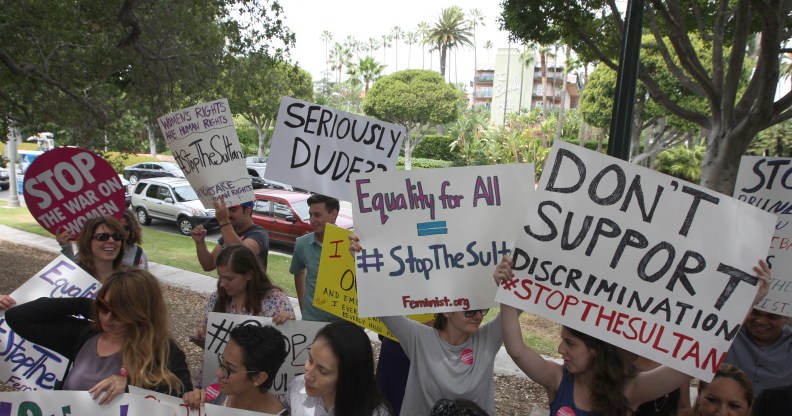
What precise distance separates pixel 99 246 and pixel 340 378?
202cm

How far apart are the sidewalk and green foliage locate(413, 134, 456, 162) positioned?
32.3 m

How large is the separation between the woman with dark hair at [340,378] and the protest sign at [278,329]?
98 cm

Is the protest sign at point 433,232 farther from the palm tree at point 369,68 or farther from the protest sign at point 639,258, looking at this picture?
the palm tree at point 369,68

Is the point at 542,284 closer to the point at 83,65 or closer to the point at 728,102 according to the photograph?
the point at 728,102

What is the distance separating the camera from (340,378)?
239cm

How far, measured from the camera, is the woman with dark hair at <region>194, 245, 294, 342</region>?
344 centimetres

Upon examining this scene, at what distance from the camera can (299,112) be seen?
15.1ft

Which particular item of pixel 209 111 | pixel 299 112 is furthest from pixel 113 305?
pixel 209 111

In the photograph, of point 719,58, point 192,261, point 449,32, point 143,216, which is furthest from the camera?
point 449,32

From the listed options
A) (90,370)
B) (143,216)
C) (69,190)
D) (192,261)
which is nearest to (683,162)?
(143,216)

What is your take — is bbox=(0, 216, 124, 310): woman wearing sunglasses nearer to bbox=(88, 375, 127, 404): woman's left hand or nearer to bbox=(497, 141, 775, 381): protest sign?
bbox=(88, 375, 127, 404): woman's left hand

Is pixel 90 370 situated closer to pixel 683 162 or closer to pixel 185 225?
pixel 185 225

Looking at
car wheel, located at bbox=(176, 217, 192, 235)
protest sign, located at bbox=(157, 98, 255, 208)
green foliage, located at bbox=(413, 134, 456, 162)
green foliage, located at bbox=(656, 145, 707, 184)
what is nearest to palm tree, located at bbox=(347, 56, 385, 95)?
green foliage, located at bbox=(413, 134, 456, 162)

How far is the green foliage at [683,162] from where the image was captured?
30.4 m
